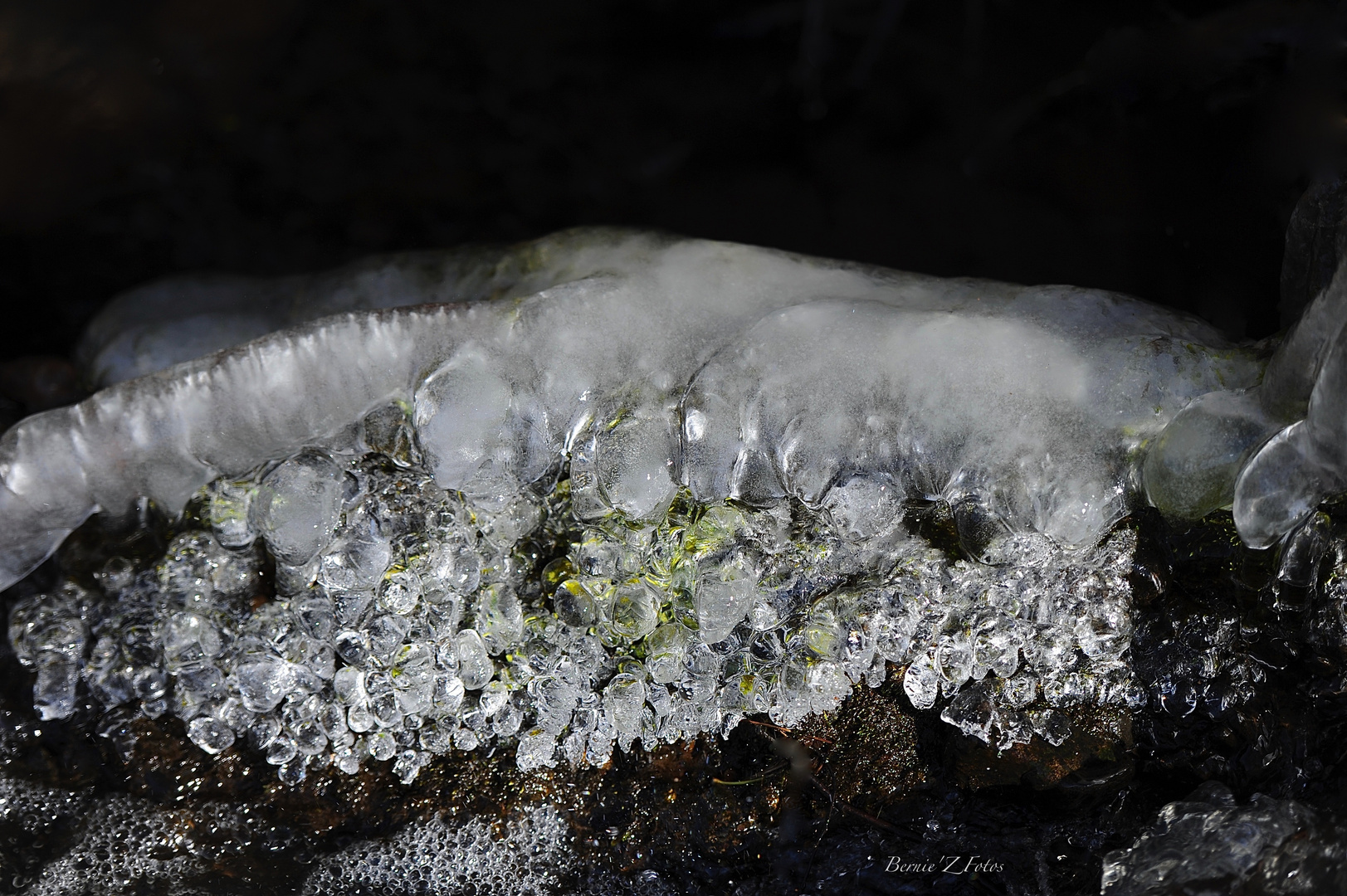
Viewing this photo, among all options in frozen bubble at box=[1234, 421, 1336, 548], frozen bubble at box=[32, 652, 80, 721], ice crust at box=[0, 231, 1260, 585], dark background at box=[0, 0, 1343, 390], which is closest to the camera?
frozen bubble at box=[1234, 421, 1336, 548]

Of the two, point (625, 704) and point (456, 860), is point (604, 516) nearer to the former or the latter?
point (625, 704)

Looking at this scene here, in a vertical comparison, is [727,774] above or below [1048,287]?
below

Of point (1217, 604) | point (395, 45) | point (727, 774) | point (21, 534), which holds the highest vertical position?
point (395, 45)

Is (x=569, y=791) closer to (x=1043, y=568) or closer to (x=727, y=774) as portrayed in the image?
(x=727, y=774)

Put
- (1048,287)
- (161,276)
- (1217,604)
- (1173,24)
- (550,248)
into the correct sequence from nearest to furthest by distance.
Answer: (1217,604)
(1048,287)
(550,248)
(1173,24)
(161,276)

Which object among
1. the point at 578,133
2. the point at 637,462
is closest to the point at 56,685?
the point at 637,462

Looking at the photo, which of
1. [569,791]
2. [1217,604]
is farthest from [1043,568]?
[569,791]

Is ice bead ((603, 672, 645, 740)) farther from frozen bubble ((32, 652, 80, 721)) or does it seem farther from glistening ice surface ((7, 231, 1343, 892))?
frozen bubble ((32, 652, 80, 721))

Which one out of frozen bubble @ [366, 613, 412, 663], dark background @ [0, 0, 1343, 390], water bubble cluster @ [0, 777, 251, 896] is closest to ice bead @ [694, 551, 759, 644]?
frozen bubble @ [366, 613, 412, 663]
